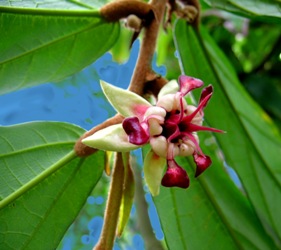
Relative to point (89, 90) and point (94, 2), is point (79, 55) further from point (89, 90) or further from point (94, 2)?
point (89, 90)

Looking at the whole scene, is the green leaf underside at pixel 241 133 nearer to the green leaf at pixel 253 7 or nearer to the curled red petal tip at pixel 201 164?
the green leaf at pixel 253 7

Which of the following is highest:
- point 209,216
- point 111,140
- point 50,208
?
point 111,140

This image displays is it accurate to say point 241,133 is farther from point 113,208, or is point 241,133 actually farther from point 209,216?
point 113,208

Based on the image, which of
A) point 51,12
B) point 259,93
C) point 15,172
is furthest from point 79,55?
point 259,93

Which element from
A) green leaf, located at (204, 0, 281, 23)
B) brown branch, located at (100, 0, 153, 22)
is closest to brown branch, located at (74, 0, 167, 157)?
brown branch, located at (100, 0, 153, 22)

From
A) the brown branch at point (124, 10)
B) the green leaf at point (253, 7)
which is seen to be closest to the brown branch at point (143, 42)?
the brown branch at point (124, 10)

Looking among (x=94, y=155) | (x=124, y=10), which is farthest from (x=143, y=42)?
(x=94, y=155)

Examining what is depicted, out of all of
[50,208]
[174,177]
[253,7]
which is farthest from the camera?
[253,7]
